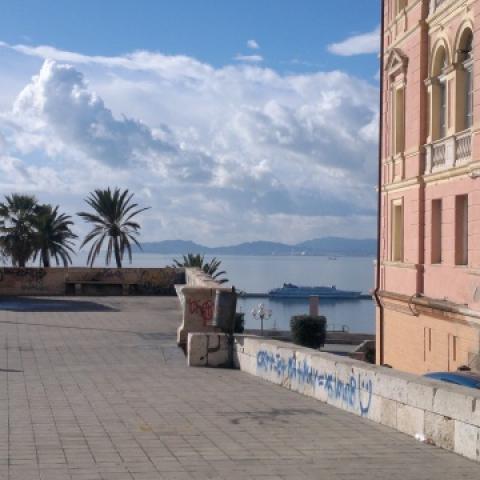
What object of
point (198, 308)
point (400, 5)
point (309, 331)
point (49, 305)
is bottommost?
point (309, 331)

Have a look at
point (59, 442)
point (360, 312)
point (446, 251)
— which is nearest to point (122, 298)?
point (446, 251)

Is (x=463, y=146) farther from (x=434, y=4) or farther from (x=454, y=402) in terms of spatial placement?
(x=454, y=402)

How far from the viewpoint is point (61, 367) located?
18234mm

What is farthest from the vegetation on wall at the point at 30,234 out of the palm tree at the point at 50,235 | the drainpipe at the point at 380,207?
the drainpipe at the point at 380,207

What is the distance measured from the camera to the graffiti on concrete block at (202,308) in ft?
69.9

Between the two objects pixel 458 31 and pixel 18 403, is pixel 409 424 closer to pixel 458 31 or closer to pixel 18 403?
pixel 18 403

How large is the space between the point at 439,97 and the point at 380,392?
15.3 m

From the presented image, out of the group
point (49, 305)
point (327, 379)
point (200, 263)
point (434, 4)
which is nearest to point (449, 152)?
point (434, 4)

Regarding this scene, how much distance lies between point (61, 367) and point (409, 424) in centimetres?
944

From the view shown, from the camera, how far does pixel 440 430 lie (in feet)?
32.1

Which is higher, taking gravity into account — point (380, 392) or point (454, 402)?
point (454, 402)

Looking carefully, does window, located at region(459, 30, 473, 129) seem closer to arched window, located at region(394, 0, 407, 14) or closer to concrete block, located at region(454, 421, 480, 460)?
arched window, located at region(394, 0, 407, 14)

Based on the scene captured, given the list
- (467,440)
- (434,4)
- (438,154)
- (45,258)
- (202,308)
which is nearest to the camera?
(467,440)

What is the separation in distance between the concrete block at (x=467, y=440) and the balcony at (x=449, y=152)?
1369 cm
